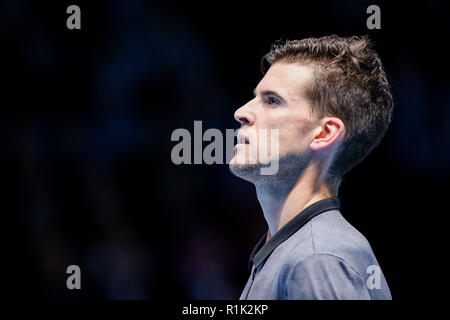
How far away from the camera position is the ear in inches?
65.8

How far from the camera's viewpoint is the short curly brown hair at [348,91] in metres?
1.72

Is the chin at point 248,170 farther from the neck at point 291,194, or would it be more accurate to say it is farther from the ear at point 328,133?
the ear at point 328,133

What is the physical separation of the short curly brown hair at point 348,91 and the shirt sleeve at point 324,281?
430 mm

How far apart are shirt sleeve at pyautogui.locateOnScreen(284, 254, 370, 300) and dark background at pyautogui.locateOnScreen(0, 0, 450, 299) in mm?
1789

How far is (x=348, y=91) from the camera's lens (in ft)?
5.68

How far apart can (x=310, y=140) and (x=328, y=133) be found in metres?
0.06

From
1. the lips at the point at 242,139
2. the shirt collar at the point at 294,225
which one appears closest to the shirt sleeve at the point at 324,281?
the shirt collar at the point at 294,225

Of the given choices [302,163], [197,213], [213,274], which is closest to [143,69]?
[197,213]

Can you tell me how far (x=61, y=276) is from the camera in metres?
3.03

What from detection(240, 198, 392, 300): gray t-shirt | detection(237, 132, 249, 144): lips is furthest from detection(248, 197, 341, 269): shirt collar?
detection(237, 132, 249, 144): lips

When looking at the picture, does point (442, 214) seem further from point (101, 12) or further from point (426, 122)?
point (101, 12)

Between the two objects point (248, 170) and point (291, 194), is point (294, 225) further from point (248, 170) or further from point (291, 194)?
point (248, 170)

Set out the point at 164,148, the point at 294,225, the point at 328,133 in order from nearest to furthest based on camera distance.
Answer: the point at 294,225 → the point at 328,133 → the point at 164,148

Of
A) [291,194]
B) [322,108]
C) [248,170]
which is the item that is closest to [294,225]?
[291,194]
